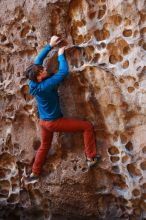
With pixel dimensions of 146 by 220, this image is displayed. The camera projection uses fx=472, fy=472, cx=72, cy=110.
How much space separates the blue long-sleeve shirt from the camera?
3.64 meters

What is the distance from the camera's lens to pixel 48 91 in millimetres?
3697

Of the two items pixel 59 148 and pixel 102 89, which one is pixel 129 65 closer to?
pixel 102 89

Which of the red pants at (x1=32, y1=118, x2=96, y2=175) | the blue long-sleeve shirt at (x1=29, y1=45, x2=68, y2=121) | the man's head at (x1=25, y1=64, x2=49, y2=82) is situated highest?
the man's head at (x1=25, y1=64, x2=49, y2=82)

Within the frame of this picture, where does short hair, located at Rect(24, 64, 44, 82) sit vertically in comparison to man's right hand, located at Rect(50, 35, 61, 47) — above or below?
below

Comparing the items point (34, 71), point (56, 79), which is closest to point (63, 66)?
point (56, 79)

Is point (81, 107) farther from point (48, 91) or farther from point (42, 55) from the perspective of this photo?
point (42, 55)

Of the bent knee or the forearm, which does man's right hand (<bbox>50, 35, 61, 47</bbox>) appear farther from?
the bent knee

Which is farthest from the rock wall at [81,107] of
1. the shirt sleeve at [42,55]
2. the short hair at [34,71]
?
the short hair at [34,71]

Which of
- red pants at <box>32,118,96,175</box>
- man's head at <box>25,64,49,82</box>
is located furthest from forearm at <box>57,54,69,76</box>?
red pants at <box>32,118,96,175</box>

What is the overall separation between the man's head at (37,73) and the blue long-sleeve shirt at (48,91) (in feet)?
0.12

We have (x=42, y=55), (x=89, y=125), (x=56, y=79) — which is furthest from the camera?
(x=89, y=125)

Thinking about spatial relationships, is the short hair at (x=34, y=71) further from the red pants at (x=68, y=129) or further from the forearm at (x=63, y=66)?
the red pants at (x=68, y=129)

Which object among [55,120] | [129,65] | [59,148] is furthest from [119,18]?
[59,148]

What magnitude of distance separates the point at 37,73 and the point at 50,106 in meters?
0.29
